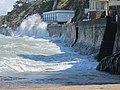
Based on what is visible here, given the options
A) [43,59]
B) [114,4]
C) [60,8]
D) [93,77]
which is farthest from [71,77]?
[60,8]

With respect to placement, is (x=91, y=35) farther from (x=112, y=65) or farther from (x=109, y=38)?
(x=112, y=65)

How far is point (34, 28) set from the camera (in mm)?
103375

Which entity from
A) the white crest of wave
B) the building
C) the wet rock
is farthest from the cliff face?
the wet rock

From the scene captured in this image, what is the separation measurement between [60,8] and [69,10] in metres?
7.64

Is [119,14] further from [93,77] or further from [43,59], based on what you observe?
[93,77]

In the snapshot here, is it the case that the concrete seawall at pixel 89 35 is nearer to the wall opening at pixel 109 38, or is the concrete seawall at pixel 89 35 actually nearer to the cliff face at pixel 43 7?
the wall opening at pixel 109 38

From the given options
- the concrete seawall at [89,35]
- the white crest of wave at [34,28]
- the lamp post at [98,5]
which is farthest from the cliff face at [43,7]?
the concrete seawall at [89,35]

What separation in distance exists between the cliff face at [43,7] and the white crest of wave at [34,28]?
5.80 metres

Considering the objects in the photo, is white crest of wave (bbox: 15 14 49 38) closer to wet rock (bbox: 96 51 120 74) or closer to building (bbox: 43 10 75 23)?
building (bbox: 43 10 75 23)

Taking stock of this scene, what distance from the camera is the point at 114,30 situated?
102ft

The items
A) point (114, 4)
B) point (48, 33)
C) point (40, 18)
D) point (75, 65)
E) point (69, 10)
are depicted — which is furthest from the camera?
point (40, 18)

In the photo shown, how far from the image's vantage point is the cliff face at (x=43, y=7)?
298ft

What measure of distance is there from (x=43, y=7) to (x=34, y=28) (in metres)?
27.9

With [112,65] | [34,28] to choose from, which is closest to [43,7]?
[34,28]
